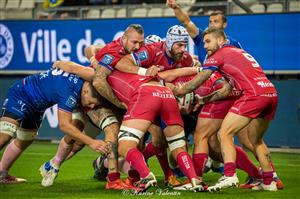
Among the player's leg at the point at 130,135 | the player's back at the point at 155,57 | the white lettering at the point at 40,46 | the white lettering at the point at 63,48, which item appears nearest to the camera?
the player's leg at the point at 130,135

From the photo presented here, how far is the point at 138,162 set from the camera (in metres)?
10.2

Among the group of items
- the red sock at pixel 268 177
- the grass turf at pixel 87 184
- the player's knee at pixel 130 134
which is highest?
the player's knee at pixel 130 134

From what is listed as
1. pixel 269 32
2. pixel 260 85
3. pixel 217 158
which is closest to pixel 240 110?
pixel 260 85

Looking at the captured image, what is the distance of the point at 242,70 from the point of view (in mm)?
10883

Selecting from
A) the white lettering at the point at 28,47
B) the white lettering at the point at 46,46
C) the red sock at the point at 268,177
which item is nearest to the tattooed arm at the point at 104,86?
the red sock at the point at 268,177

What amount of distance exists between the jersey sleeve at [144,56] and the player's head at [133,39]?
0.07 metres

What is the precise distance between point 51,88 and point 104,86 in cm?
79

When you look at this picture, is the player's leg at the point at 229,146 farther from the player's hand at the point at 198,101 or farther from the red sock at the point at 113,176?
the red sock at the point at 113,176

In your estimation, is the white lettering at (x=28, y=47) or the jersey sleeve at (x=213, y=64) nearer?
the jersey sleeve at (x=213, y=64)

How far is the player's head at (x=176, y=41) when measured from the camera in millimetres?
11281

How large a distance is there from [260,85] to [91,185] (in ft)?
8.83

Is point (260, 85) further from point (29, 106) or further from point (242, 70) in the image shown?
point (29, 106)

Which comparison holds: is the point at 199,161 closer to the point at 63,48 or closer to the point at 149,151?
the point at 149,151

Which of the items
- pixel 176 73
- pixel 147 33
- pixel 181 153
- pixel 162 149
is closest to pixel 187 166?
pixel 181 153
